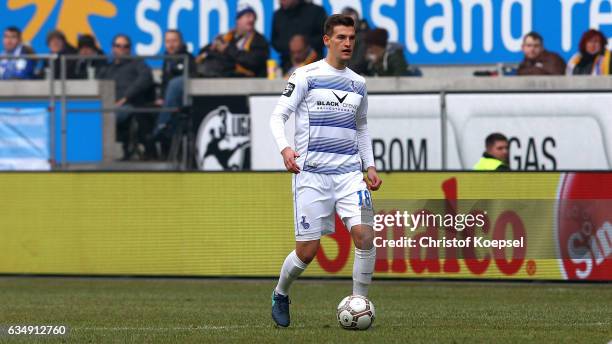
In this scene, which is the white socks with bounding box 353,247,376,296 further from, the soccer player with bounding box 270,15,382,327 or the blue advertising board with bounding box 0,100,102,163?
the blue advertising board with bounding box 0,100,102,163

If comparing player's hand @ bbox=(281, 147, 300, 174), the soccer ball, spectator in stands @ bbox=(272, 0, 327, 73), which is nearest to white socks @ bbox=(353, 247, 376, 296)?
the soccer ball

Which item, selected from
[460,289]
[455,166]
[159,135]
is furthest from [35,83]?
[460,289]

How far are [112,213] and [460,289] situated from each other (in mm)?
4132

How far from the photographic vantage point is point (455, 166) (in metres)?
17.0

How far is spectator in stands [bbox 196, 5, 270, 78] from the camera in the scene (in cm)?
1953

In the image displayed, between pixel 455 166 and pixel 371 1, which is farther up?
pixel 371 1

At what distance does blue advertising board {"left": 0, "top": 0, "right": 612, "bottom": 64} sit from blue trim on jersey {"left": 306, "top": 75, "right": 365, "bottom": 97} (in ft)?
35.0

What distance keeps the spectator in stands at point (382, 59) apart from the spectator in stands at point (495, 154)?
9.53 ft

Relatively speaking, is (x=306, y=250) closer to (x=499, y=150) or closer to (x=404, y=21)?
(x=499, y=150)

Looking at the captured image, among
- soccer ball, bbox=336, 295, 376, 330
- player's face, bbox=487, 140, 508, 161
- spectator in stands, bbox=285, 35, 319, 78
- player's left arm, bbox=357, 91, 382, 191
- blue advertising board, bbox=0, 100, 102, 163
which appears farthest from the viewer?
spectator in stands, bbox=285, 35, 319, 78

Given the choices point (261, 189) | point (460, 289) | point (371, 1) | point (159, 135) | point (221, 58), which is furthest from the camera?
point (371, 1)

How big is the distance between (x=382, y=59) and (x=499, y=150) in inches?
125

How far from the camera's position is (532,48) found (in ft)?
61.4

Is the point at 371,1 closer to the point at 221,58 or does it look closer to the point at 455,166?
the point at 221,58
